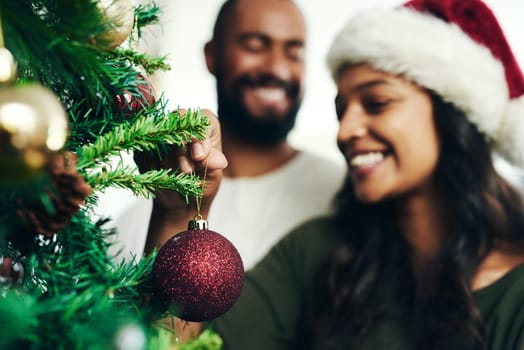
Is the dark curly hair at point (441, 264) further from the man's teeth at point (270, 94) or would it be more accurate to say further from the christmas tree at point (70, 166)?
the christmas tree at point (70, 166)

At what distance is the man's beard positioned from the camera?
108cm

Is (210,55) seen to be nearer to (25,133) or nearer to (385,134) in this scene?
(385,134)

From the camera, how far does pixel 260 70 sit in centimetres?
107

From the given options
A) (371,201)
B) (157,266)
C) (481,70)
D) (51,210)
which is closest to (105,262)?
(157,266)

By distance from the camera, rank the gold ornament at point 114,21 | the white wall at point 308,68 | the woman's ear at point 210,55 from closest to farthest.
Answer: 1. the gold ornament at point 114,21
2. the woman's ear at point 210,55
3. the white wall at point 308,68

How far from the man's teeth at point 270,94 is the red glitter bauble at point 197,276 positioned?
2.29 ft

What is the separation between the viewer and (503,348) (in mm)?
745

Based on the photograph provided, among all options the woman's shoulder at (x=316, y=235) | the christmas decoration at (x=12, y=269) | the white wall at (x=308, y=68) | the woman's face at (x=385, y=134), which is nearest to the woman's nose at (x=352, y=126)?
the woman's face at (x=385, y=134)

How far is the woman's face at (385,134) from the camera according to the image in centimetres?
86

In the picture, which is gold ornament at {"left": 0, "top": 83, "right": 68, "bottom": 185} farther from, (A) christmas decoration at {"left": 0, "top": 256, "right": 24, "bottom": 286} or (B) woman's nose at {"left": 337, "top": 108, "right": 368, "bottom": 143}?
(B) woman's nose at {"left": 337, "top": 108, "right": 368, "bottom": 143}

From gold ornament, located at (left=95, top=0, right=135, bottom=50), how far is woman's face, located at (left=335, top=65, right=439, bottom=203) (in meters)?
0.56

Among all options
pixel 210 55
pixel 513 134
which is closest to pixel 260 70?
pixel 210 55

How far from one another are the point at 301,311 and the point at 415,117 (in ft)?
1.37

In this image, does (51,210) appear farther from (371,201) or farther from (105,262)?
(371,201)
